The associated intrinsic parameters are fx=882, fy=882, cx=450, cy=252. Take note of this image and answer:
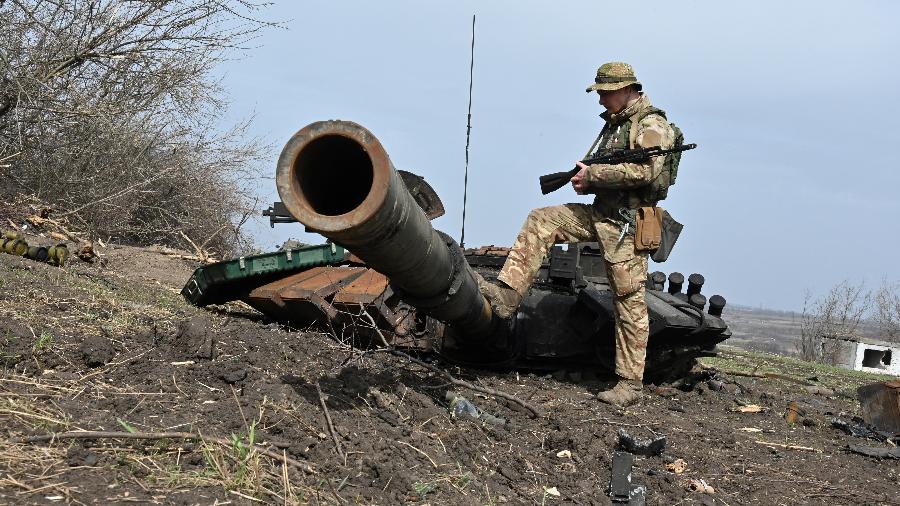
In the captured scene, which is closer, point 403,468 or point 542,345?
point 403,468

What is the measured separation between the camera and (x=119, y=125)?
11898 mm

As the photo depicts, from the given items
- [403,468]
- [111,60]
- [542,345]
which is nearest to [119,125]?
[111,60]

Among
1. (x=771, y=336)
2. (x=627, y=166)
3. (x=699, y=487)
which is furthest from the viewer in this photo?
(x=771, y=336)

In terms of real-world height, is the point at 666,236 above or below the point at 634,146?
below

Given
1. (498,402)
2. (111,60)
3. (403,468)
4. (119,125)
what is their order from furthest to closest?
(119,125), (111,60), (498,402), (403,468)

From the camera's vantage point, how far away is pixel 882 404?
22.5 feet

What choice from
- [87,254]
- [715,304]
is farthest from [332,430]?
[87,254]

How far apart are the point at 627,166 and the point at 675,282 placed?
8.74 feet

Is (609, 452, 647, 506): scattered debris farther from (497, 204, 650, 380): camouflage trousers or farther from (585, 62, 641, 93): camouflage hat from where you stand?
(585, 62, 641, 93): camouflage hat

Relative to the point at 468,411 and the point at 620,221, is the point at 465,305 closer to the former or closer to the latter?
the point at 468,411

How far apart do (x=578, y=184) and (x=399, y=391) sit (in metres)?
2.09

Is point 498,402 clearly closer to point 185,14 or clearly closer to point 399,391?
point 399,391

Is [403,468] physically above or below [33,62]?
below

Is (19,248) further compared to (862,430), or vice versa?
(19,248)
